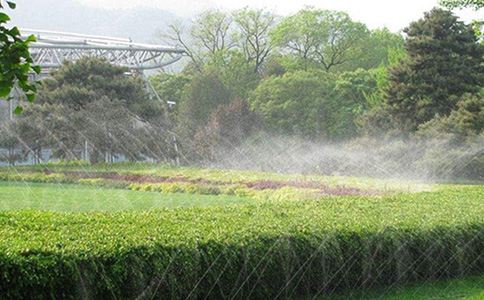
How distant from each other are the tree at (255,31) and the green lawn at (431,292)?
4232 centimetres

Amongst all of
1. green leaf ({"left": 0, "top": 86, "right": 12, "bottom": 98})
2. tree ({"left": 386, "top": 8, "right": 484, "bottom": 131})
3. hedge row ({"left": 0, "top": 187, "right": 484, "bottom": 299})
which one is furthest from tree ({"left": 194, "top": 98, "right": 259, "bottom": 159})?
green leaf ({"left": 0, "top": 86, "right": 12, "bottom": 98})

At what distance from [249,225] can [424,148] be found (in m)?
21.3

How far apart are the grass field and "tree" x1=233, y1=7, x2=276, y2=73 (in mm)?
40344

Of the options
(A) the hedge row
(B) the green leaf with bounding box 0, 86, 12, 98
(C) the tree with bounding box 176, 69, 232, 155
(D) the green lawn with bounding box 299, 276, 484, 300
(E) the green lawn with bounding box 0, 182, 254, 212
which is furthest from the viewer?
(C) the tree with bounding box 176, 69, 232, 155

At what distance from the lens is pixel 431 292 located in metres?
7.45

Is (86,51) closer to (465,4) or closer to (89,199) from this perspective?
(465,4)

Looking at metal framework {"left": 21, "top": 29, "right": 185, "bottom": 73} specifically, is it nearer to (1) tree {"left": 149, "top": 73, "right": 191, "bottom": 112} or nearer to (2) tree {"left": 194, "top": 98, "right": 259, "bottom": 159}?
(2) tree {"left": 194, "top": 98, "right": 259, "bottom": 159}

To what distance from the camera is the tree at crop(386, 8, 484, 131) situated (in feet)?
95.8

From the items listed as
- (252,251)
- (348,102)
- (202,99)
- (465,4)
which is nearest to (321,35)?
(202,99)

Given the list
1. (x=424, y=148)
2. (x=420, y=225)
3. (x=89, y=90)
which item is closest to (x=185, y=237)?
(x=420, y=225)

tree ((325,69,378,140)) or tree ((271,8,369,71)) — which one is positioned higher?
tree ((271,8,369,71))

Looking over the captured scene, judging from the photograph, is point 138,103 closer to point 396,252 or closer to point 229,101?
point 229,101

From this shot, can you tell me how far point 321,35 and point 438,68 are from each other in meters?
18.3

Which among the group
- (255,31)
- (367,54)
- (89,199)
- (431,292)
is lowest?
(89,199)
